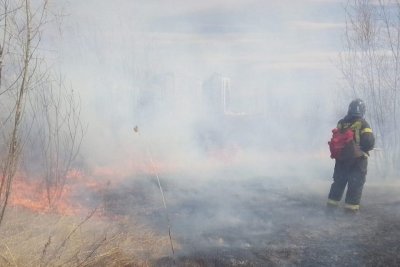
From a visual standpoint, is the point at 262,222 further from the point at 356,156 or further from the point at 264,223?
the point at 356,156

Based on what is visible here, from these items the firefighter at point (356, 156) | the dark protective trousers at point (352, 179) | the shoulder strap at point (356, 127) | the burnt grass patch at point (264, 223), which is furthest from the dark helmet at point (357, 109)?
the burnt grass patch at point (264, 223)

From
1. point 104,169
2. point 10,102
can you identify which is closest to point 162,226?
point 10,102

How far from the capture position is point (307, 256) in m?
4.83

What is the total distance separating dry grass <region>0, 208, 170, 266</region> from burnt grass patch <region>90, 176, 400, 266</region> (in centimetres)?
32

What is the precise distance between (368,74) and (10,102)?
361 inches

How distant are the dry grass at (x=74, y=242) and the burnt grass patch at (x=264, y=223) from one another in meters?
0.32

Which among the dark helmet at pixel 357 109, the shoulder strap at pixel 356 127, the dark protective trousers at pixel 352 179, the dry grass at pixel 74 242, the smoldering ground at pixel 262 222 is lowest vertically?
the smoldering ground at pixel 262 222

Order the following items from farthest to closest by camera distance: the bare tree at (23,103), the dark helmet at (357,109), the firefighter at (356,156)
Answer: the dark helmet at (357,109), the firefighter at (356,156), the bare tree at (23,103)

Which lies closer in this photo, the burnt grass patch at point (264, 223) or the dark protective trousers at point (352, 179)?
the burnt grass patch at point (264, 223)

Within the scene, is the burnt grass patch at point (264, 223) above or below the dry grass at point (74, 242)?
below

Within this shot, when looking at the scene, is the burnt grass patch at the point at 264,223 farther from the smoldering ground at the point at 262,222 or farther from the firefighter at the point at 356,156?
the firefighter at the point at 356,156

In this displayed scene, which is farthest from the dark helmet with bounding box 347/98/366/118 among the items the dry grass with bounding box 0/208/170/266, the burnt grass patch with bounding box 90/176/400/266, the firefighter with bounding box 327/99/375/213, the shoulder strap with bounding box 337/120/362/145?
the dry grass with bounding box 0/208/170/266

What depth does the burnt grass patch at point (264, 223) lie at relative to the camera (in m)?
4.81

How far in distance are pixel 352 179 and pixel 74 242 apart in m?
4.42
